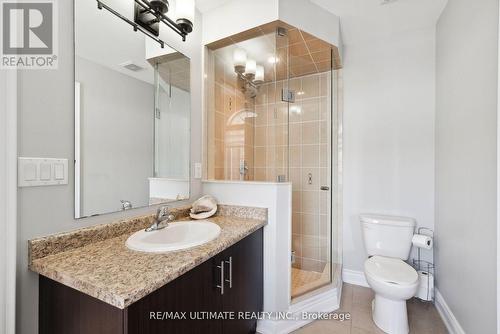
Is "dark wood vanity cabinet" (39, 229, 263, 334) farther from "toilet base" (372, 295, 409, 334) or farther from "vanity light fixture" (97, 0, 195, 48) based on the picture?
"vanity light fixture" (97, 0, 195, 48)

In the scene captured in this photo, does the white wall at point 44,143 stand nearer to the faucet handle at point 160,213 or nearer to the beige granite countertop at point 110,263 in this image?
the beige granite countertop at point 110,263

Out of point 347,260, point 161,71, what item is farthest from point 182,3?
point 347,260

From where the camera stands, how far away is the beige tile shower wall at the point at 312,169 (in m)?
2.15

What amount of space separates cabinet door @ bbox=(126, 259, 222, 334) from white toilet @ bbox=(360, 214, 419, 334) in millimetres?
1192

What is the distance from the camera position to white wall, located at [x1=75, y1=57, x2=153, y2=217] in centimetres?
106

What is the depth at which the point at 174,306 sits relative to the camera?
2.74 feet

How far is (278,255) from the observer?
5.06 feet

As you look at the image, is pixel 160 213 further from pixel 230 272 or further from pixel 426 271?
pixel 426 271

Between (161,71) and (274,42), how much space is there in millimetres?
900

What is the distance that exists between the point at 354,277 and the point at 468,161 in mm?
1482

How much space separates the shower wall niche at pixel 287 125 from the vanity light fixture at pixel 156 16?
0.42m

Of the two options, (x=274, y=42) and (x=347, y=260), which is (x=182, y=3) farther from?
(x=347, y=260)

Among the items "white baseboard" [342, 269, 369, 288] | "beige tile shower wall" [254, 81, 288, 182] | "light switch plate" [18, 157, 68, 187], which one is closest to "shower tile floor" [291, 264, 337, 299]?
"white baseboard" [342, 269, 369, 288]

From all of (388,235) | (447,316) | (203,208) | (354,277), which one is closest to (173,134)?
(203,208)
